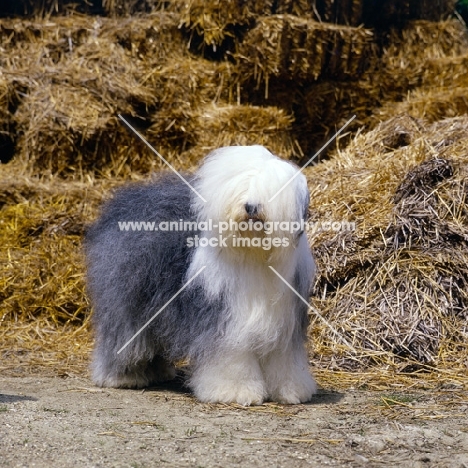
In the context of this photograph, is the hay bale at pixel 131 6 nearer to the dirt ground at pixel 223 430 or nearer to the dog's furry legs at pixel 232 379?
the dirt ground at pixel 223 430

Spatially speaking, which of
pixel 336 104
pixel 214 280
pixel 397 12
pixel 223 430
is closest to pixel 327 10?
pixel 397 12

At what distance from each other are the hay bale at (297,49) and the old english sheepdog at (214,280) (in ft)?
11.2

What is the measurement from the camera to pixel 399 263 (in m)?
6.00

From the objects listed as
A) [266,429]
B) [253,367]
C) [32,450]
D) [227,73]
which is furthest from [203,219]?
[227,73]

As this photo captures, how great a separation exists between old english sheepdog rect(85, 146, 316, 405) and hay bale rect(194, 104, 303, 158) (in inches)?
105

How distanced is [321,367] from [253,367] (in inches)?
46.3

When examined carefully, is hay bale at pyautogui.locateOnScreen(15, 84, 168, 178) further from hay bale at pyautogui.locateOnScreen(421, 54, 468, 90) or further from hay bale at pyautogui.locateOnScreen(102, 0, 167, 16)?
hay bale at pyautogui.locateOnScreen(421, 54, 468, 90)

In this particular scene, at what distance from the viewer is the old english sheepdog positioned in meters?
4.34

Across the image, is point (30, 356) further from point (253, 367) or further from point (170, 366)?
point (253, 367)

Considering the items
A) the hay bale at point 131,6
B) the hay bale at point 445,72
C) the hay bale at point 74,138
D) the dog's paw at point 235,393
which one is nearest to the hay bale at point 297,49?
the hay bale at point 445,72

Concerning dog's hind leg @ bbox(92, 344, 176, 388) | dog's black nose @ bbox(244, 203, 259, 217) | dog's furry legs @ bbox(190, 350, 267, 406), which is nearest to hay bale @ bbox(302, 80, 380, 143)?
dog's hind leg @ bbox(92, 344, 176, 388)

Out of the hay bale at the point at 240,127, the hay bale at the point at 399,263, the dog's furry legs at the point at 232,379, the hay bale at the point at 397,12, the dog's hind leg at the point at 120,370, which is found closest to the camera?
the dog's furry legs at the point at 232,379

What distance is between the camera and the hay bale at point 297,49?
8.17 m

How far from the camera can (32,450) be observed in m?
3.60
